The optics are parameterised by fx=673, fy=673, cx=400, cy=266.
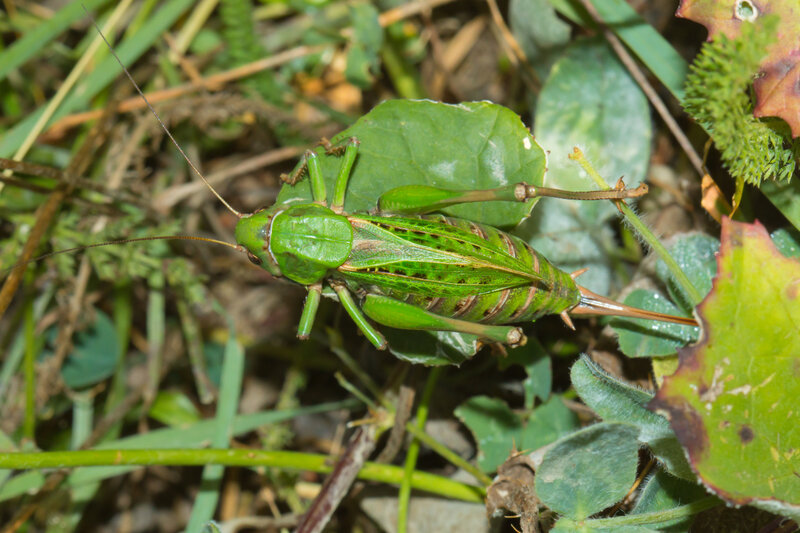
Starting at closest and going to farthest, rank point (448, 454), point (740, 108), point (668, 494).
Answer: point (740, 108), point (668, 494), point (448, 454)

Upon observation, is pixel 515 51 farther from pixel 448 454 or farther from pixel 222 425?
pixel 222 425

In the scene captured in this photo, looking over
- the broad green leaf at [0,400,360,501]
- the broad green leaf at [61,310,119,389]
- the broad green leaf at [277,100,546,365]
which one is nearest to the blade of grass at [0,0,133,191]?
the broad green leaf at [61,310,119,389]

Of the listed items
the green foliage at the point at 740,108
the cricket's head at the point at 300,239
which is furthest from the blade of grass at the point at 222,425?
the green foliage at the point at 740,108

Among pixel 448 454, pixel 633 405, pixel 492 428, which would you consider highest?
pixel 633 405

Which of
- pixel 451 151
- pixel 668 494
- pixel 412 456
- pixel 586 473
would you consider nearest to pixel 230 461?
pixel 412 456

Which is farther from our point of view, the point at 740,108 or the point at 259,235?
the point at 259,235
